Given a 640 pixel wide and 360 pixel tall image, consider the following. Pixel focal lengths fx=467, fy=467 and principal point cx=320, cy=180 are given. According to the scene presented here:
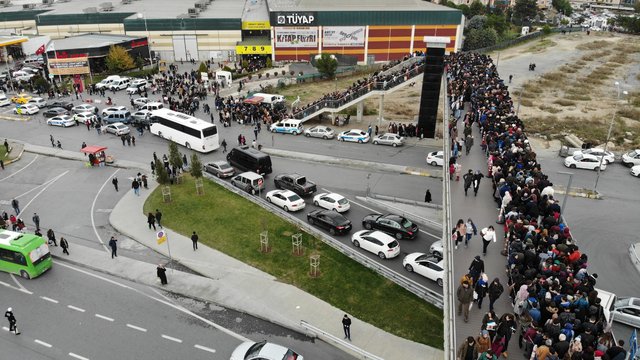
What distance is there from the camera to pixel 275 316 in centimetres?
2081

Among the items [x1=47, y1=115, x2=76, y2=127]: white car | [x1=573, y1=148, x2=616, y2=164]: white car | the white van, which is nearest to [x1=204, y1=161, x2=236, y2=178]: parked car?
the white van

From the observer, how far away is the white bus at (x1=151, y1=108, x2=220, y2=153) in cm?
3916

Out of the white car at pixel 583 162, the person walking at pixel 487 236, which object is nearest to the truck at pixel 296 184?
the person walking at pixel 487 236

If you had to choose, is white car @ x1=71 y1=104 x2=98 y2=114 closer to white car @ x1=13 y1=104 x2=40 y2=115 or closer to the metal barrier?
white car @ x1=13 y1=104 x2=40 y2=115

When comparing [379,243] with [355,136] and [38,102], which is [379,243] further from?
[38,102]

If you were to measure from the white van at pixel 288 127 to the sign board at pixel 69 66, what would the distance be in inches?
1450

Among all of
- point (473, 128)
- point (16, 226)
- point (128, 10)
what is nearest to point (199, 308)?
point (16, 226)

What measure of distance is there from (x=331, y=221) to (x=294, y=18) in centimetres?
5173

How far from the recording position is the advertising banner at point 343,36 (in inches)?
2842

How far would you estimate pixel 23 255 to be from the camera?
23.0 metres

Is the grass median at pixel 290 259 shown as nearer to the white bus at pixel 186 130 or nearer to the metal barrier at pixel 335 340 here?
the metal barrier at pixel 335 340

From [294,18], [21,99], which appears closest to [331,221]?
[21,99]

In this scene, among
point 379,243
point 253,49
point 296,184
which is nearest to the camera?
point 379,243

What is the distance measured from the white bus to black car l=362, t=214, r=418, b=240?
1790 centimetres
